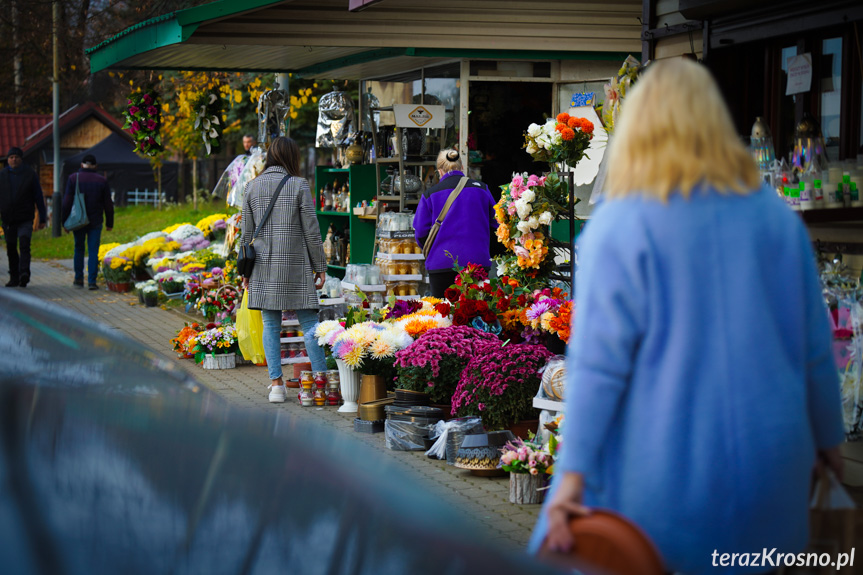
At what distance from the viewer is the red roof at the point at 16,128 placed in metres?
43.0

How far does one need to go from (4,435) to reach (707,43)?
4658 mm

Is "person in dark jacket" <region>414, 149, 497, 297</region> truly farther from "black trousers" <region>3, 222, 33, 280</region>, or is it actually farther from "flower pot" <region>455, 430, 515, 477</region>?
"black trousers" <region>3, 222, 33, 280</region>

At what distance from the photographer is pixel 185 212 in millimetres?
33062

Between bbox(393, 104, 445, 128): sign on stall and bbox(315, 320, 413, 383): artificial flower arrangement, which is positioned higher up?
bbox(393, 104, 445, 128): sign on stall

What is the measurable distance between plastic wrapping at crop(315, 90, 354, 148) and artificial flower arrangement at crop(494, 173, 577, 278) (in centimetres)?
559

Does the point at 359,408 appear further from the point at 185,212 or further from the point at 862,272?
the point at 185,212

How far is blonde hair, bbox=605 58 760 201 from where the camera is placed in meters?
2.21

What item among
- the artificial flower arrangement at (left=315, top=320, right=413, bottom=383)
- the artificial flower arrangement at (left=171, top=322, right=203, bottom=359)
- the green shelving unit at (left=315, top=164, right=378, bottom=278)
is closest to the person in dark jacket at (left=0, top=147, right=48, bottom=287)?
the green shelving unit at (left=315, top=164, right=378, bottom=278)

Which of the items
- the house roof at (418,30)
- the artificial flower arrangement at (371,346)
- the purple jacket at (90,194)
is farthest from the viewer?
the purple jacket at (90,194)

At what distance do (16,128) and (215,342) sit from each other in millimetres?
38144

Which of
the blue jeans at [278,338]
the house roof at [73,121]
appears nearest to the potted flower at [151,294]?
the blue jeans at [278,338]

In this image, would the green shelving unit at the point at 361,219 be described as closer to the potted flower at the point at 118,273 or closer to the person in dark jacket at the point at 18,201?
the potted flower at the point at 118,273

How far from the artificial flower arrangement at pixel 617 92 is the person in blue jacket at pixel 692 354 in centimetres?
345

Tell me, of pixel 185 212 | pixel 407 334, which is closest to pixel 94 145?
pixel 185 212
